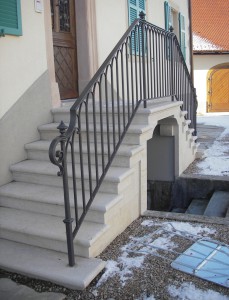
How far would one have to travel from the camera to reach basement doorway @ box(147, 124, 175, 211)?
5672 mm

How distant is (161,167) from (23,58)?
108 inches

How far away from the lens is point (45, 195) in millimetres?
3443

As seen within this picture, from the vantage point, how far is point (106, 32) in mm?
5965

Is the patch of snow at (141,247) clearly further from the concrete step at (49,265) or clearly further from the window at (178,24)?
the window at (178,24)

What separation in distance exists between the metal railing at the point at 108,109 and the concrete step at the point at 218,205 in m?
1.48

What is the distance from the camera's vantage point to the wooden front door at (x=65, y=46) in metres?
5.16

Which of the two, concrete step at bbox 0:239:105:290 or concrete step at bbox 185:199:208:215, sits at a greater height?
concrete step at bbox 0:239:105:290

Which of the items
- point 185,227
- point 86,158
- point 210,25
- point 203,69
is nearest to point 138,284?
point 185,227

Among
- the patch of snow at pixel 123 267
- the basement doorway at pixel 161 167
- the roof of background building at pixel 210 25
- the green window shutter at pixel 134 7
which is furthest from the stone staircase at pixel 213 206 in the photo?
the roof of background building at pixel 210 25

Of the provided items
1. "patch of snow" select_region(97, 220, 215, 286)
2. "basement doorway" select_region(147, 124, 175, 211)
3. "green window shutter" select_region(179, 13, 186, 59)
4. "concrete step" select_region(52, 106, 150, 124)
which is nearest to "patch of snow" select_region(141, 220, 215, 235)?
"patch of snow" select_region(97, 220, 215, 286)

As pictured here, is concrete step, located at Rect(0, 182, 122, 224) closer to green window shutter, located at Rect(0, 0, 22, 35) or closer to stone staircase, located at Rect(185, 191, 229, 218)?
green window shutter, located at Rect(0, 0, 22, 35)

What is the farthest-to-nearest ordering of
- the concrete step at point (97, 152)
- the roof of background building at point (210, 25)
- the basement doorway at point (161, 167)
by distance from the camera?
1. the roof of background building at point (210, 25)
2. the basement doorway at point (161, 167)
3. the concrete step at point (97, 152)

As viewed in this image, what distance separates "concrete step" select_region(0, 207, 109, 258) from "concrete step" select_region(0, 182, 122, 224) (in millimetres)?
58

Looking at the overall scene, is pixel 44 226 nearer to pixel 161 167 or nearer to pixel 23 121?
pixel 23 121
